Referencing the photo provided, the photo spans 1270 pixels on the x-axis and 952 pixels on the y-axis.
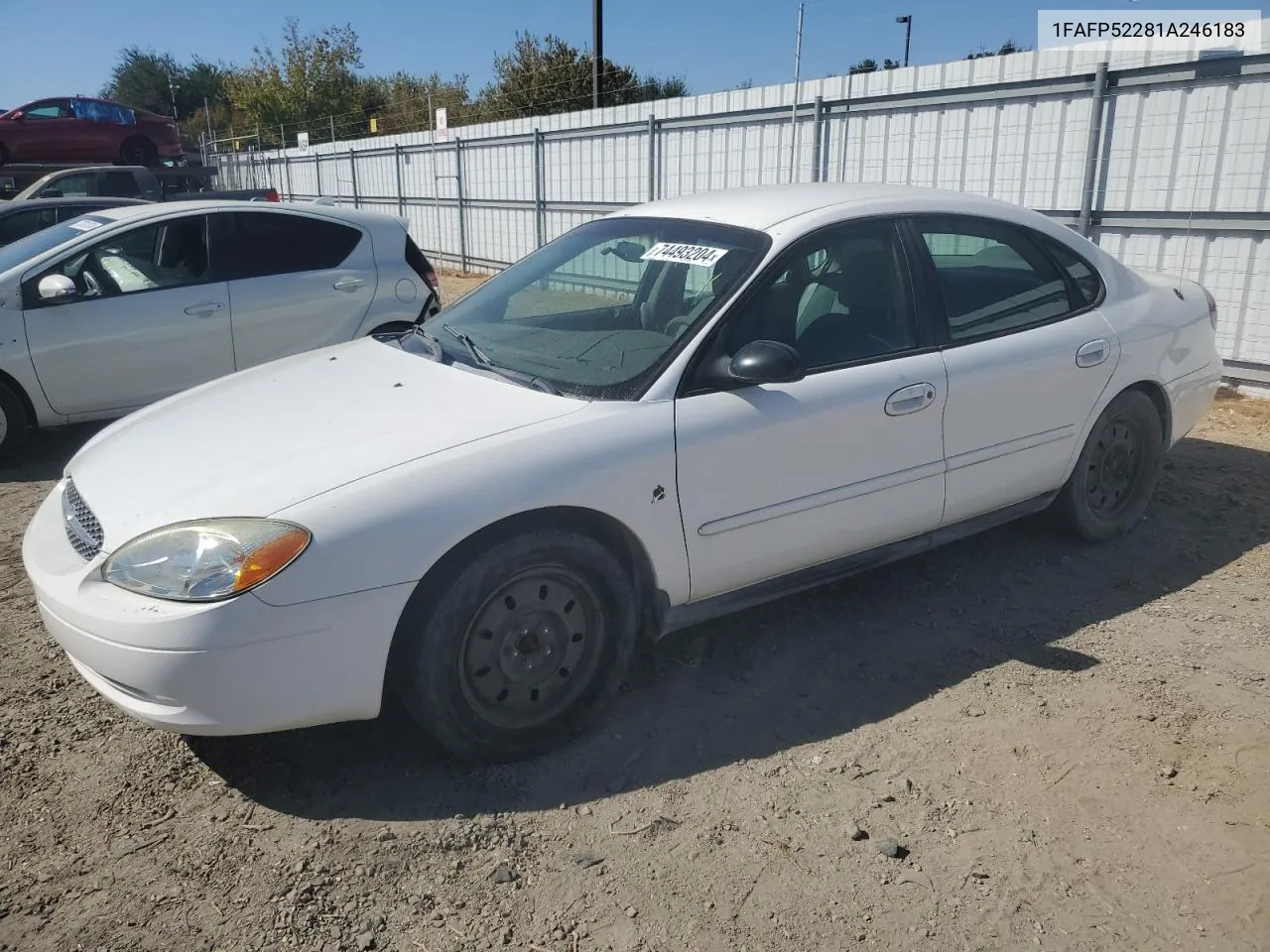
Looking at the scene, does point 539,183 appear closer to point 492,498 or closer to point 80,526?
point 80,526

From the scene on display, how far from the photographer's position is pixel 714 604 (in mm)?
3311

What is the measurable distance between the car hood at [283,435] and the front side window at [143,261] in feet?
10.2

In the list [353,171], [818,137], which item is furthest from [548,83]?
[818,137]

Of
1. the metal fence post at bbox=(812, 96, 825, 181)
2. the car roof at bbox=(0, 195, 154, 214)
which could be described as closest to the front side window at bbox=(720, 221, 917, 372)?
the metal fence post at bbox=(812, 96, 825, 181)

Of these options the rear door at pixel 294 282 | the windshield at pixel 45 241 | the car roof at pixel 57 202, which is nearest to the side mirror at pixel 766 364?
the rear door at pixel 294 282

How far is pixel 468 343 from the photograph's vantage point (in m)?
3.66

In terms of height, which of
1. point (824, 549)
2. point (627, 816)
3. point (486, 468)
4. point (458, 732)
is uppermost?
point (486, 468)

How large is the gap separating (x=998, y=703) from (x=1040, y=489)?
1284mm

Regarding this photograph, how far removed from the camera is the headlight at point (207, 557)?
2.50 metres

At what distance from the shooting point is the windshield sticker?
3.52 metres

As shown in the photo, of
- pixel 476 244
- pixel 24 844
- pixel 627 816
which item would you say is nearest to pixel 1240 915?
pixel 627 816

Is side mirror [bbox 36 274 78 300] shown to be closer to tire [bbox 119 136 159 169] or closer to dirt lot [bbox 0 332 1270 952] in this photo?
dirt lot [bbox 0 332 1270 952]

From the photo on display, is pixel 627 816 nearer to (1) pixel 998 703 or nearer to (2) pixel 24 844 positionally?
(1) pixel 998 703

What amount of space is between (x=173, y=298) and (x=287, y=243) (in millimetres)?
876
